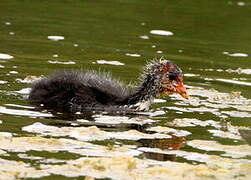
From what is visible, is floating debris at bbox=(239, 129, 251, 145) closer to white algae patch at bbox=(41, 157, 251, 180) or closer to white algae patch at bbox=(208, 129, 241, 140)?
white algae patch at bbox=(208, 129, 241, 140)

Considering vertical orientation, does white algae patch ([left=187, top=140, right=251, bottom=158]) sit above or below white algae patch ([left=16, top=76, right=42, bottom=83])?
below

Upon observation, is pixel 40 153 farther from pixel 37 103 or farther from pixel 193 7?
pixel 193 7

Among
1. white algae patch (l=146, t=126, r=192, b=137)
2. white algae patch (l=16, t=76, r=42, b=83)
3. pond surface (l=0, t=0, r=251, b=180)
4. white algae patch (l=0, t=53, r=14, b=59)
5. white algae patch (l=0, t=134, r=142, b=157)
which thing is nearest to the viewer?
pond surface (l=0, t=0, r=251, b=180)

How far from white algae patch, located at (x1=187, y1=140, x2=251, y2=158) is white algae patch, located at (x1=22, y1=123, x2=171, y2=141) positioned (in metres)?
0.55

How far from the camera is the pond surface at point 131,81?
9.34m

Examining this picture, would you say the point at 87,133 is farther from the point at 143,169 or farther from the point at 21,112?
the point at 143,169

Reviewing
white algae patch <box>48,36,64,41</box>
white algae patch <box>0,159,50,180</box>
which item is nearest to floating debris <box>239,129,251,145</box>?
white algae patch <box>0,159,50,180</box>

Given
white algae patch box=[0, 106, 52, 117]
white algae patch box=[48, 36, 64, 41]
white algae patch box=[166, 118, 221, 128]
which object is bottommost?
white algae patch box=[166, 118, 221, 128]

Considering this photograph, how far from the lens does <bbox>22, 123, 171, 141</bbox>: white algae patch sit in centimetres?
A: 1058

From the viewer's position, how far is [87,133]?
1070 cm

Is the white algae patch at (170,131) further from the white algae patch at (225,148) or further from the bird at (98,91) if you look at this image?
the bird at (98,91)

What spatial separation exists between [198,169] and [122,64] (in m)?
7.47

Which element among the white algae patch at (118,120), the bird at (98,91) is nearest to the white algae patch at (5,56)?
the bird at (98,91)

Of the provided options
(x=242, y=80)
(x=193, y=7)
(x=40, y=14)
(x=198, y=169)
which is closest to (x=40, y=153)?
(x=198, y=169)
